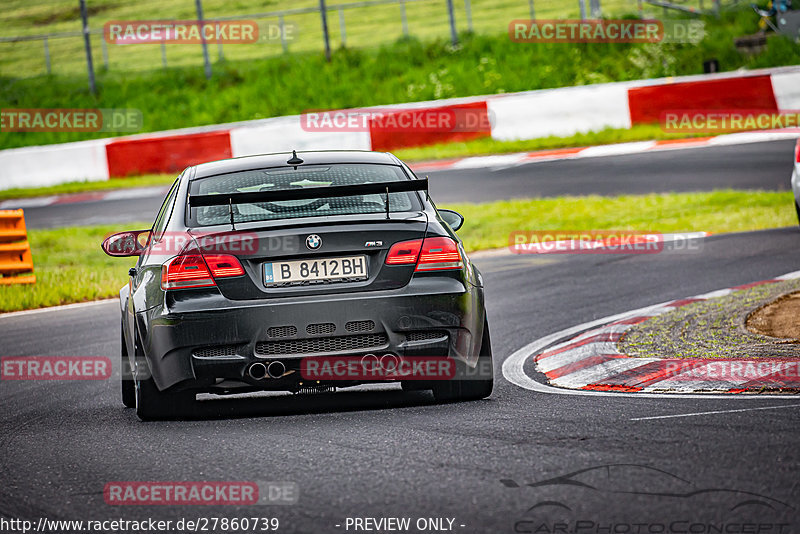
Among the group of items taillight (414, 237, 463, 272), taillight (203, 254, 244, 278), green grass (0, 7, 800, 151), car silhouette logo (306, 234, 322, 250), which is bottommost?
taillight (414, 237, 463, 272)

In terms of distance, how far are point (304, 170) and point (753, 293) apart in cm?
430

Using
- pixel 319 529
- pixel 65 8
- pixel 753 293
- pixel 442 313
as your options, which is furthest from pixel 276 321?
pixel 65 8

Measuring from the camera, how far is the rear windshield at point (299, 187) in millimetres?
6738

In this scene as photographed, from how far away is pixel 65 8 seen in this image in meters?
50.8

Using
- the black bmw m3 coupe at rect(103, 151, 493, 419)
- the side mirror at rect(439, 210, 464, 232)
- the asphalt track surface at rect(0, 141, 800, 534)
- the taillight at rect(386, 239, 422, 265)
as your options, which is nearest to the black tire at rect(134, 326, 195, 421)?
the black bmw m3 coupe at rect(103, 151, 493, 419)

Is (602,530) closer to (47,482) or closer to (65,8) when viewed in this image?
(47,482)

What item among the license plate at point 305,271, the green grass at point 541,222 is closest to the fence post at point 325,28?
the green grass at point 541,222

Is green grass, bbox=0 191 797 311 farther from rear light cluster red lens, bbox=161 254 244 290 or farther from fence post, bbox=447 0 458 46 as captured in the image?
fence post, bbox=447 0 458 46

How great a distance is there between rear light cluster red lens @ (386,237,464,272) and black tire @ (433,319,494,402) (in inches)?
16.7

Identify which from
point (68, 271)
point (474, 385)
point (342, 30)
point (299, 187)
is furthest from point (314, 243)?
point (342, 30)

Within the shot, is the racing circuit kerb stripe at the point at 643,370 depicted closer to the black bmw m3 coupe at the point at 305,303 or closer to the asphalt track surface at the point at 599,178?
the black bmw m3 coupe at the point at 305,303

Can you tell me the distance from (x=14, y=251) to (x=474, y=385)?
931cm

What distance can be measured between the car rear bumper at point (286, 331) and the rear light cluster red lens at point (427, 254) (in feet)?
0.29

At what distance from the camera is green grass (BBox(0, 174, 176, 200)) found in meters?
24.3
